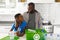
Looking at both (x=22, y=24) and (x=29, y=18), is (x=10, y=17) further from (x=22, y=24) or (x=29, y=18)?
(x=22, y=24)

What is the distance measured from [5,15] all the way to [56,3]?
4.79ft

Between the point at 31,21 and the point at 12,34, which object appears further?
the point at 31,21

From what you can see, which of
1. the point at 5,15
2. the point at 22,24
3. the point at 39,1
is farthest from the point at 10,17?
the point at 22,24

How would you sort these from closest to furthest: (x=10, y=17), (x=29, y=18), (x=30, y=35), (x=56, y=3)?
(x=30, y=35), (x=29, y=18), (x=56, y=3), (x=10, y=17)

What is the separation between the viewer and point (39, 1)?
14.6 feet

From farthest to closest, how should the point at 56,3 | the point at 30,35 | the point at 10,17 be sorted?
the point at 10,17 < the point at 56,3 < the point at 30,35

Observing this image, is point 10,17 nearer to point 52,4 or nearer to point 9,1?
point 9,1

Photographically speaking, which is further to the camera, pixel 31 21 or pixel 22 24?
pixel 31 21

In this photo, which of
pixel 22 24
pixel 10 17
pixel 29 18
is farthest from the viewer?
pixel 10 17

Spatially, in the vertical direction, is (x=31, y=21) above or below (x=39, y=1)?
below

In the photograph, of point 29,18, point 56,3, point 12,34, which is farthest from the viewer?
point 56,3

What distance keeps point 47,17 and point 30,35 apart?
2720 mm

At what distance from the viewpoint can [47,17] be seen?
4.75 meters

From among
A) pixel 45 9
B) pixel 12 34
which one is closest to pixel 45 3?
pixel 45 9
